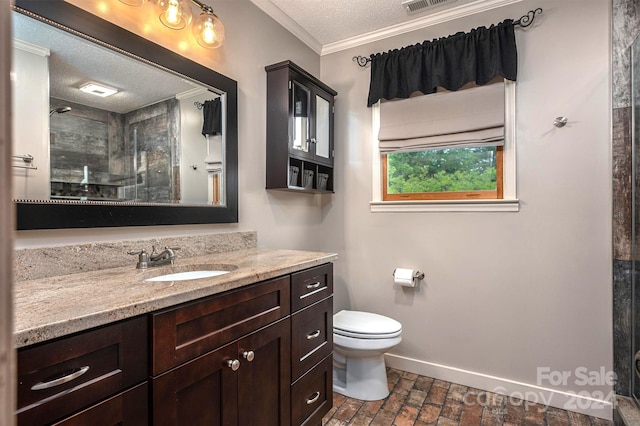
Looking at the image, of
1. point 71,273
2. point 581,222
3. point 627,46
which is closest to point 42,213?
point 71,273

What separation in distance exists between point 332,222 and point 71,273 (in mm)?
1823

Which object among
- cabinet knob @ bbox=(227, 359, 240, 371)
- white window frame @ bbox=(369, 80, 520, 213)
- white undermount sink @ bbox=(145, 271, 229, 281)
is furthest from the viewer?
white window frame @ bbox=(369, 80, 520, 213)

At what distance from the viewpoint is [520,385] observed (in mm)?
2008

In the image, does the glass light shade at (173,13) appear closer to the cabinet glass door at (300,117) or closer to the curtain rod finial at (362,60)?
the cabinet glass door at (300,117)

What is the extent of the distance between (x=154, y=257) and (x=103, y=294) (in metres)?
0.48

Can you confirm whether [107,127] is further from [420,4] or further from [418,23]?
[418,23]

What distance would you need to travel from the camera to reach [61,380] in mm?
683

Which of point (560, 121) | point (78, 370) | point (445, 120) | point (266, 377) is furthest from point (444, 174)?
point (78, 370)

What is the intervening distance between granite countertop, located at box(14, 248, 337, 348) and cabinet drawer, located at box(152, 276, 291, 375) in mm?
35

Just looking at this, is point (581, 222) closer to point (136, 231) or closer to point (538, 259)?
point (538, 259)

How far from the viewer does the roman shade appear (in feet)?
6.76

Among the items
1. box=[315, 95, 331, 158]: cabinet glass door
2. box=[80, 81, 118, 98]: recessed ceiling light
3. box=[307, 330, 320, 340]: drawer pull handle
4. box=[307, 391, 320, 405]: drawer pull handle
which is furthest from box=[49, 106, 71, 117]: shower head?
box=[307, 391, 320, 405]: drawer pull handle

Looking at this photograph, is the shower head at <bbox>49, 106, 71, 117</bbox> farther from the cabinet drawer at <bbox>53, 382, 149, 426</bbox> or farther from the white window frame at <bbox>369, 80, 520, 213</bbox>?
the white window frame at <bbox>369, 80, 520, 213</bbox>

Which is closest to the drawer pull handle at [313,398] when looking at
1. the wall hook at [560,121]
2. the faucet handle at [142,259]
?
the faucet handle at [142,259]
